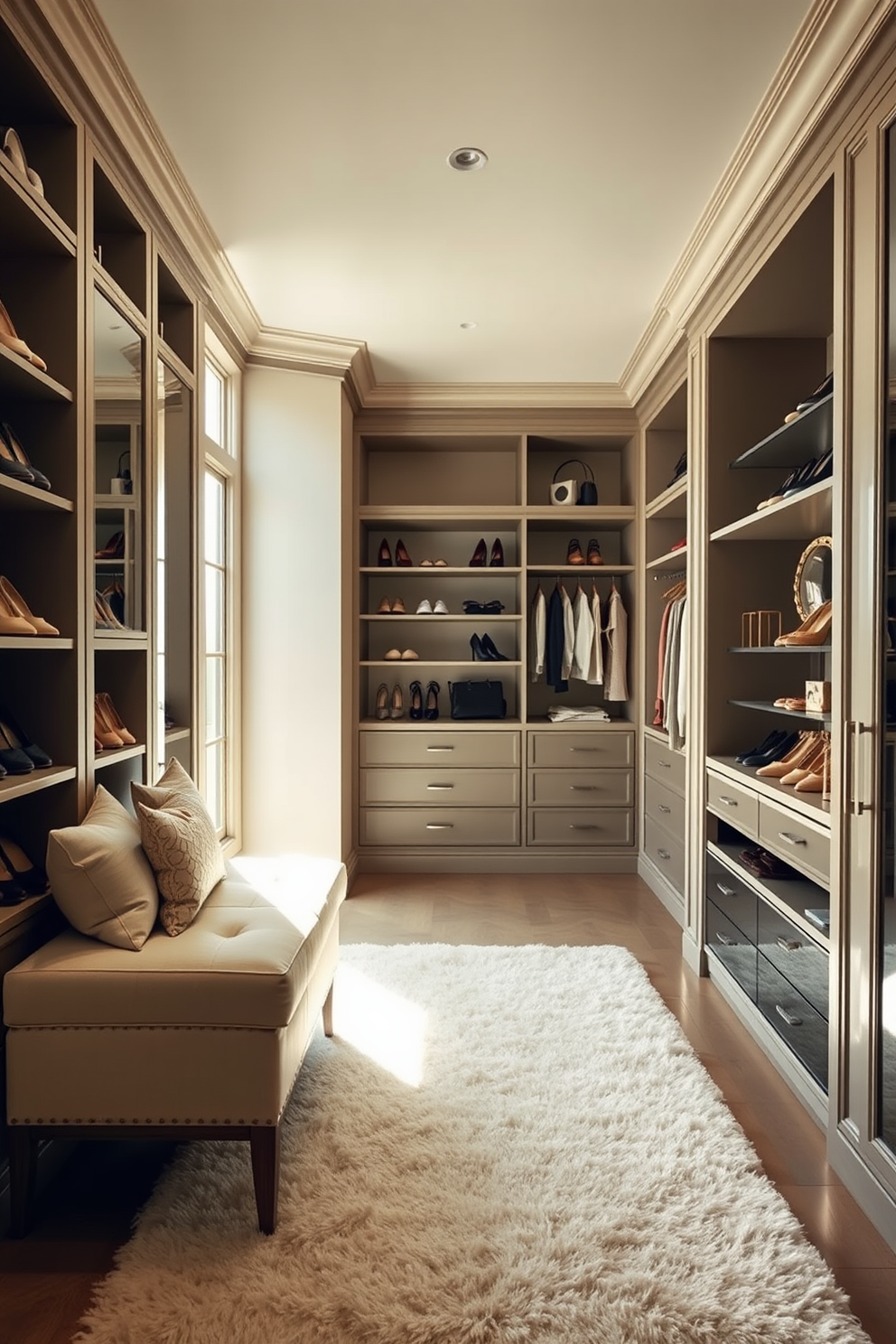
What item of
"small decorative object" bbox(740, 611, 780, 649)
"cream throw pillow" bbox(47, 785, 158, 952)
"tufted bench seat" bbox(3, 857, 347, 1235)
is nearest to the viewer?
"tufted bench seat" bbox(3, 857, 347, 1235)

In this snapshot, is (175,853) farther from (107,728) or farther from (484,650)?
(484,650)

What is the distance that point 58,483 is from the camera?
2.14 m

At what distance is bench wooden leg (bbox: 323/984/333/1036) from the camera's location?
2652mm

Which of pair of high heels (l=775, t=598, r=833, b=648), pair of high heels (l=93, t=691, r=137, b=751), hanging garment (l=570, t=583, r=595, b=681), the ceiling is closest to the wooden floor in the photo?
pair of high heels (l=93, t=691, r=137, b=751)

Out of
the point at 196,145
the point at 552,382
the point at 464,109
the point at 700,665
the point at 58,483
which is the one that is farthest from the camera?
the point at 552,382

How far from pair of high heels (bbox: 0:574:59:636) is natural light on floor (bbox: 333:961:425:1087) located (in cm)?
154

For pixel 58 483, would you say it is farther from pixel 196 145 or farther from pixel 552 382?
pixel 552 382

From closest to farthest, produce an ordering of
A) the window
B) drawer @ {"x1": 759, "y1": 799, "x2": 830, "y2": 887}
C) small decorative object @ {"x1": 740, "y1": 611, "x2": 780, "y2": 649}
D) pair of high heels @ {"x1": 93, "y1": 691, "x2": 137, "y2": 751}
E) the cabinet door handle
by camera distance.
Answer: drawer @ {"x1": 759, "y1": 799, "x2": 830, "y2": 887}, the cabinet door handle, pair of high heels @ {"x1": 93, "y1": 691, "x2": 137, "y2": 751}, small decorative object @ {"x1": 740, "y1": 611, "x2": 780, "y2": 649}, the window

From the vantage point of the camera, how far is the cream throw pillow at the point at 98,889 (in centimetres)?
185

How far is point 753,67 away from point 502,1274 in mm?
2831

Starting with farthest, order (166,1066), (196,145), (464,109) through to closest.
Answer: (196,145) → (464,109) → (166,1066)

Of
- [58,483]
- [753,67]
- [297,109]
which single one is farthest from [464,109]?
[58,483]

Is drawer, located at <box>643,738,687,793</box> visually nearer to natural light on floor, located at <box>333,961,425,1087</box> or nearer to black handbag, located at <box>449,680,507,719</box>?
A: black handbag, located at <box>449,680,507,719</box>

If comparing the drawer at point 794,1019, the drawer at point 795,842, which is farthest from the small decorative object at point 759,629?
the drawer at point 794,1019
